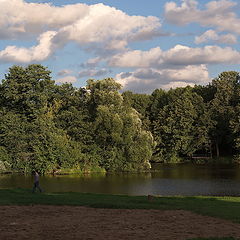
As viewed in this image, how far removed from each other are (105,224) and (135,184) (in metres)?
31.3

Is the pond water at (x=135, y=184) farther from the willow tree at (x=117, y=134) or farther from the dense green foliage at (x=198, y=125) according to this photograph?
the dense green foliage at (x=198, y=125)

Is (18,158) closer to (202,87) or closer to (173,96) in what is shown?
(173,96)

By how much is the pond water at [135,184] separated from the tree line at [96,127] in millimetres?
3685

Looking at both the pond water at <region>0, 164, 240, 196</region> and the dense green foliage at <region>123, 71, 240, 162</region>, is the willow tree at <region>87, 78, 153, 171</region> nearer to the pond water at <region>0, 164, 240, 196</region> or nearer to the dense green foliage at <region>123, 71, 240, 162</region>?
the pond water at <region>0, 164, 240, 196</region>

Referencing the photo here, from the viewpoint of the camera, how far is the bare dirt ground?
13.3 m

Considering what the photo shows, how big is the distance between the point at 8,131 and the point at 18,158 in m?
4.95

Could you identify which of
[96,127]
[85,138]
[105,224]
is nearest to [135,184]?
[96,127]

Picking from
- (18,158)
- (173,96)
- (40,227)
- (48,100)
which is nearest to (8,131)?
(18,158)

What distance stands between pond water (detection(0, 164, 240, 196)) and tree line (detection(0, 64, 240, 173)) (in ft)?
12.1

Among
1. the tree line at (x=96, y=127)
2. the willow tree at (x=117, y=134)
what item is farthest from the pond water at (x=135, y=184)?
the tree line at (x=96, y=127)

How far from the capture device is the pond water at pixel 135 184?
4053cm

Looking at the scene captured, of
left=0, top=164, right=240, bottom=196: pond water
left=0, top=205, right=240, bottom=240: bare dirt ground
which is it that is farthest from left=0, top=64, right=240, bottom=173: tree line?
left=0, top=205, right=240, bottom=240: bare dirt ground

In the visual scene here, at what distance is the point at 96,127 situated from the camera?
202 feet

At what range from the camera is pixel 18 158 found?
6041cm
